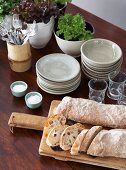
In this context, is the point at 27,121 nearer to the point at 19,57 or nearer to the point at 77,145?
the point at 77,145

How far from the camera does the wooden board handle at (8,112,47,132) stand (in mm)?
1072

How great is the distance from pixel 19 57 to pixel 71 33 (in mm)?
238

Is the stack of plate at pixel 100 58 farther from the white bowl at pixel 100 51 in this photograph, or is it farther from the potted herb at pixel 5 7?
the potted herb at pixel 5 7

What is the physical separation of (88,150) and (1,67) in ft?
1.92

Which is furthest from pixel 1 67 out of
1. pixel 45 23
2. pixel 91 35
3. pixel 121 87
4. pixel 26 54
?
pixel 121 87

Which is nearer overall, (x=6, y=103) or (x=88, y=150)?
(x=88, y=150)

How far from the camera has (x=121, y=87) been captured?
47.8 inches

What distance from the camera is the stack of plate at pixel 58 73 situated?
1.21 m

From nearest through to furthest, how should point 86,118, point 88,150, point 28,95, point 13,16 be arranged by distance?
point 88,150 < point 86,118 < point 28,95 < point 13,16

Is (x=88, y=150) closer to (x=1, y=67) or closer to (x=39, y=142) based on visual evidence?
(x=39, y=142)

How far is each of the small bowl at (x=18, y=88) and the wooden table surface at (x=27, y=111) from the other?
0.02 meters

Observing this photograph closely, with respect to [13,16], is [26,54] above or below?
below

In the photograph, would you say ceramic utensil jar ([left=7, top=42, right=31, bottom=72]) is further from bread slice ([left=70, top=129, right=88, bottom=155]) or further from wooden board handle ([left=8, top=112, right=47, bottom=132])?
bread slice ([left=70, top=129, right=88, bottom=155])

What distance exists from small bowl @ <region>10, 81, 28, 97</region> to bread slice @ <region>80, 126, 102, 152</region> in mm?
Answer: 336
